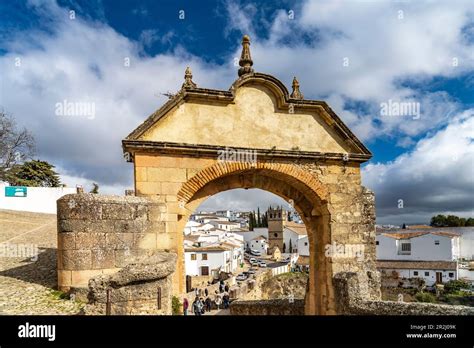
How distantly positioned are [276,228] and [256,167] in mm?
69484

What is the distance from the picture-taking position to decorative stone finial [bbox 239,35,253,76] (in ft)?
26.6

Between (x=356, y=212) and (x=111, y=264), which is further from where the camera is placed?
(x=356, y=212)

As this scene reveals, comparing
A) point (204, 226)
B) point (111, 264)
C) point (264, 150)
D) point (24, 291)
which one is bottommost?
point (204, 226)

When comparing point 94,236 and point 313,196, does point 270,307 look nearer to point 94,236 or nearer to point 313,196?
point 313,196

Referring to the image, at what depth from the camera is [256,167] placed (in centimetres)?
780

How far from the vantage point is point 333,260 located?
26.9 feet

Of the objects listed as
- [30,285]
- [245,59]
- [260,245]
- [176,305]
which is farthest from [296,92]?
[260,245]

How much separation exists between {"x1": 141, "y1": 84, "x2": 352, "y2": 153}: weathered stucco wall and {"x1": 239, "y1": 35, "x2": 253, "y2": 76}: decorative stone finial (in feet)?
1.31

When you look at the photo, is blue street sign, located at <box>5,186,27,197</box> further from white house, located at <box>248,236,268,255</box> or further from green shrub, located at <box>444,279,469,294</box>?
white house, located at <box>248,236,268,255</box>

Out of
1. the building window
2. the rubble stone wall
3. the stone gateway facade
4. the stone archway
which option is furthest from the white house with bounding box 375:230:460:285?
the rubble stone wall

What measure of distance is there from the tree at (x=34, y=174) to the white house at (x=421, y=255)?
38102 millimetres

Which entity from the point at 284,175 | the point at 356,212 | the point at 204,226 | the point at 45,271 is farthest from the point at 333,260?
the point at 204,226

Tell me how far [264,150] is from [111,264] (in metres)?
3.90
